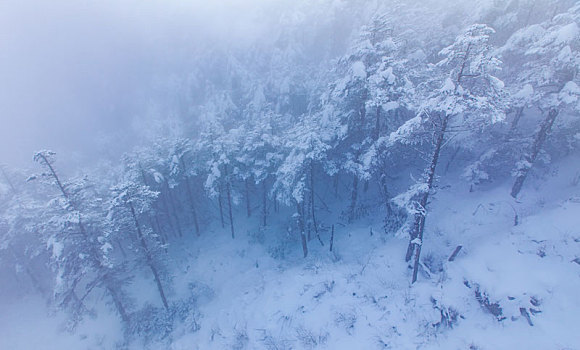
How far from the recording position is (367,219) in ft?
70.6

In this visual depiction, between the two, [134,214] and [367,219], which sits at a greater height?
[134,214]

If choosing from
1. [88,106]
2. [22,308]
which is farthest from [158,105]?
[22,308]

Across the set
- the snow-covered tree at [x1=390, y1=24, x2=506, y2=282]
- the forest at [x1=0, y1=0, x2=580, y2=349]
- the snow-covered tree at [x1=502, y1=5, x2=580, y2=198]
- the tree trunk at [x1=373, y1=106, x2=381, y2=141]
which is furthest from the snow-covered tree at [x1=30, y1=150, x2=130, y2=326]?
the snow-covered tree at [x1=502, y1=5, x2=580, y2=198]

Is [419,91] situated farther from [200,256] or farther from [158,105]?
[158,105]

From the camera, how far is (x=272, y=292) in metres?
17.8

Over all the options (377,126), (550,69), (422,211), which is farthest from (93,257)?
(550,69)

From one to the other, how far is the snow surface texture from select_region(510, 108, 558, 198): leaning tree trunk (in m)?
0.81

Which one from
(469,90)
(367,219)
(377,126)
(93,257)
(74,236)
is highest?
(469,90)

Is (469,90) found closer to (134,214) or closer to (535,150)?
(535,150)

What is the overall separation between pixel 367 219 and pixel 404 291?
810 centimetres

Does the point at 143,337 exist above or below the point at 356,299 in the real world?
below

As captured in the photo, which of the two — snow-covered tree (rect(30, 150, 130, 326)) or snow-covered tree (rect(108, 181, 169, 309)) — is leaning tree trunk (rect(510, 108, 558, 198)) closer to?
snow-covered tree (rect(108, 181, 169, 309))

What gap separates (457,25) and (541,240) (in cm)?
2121

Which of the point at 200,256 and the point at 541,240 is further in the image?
the point at 200,256
